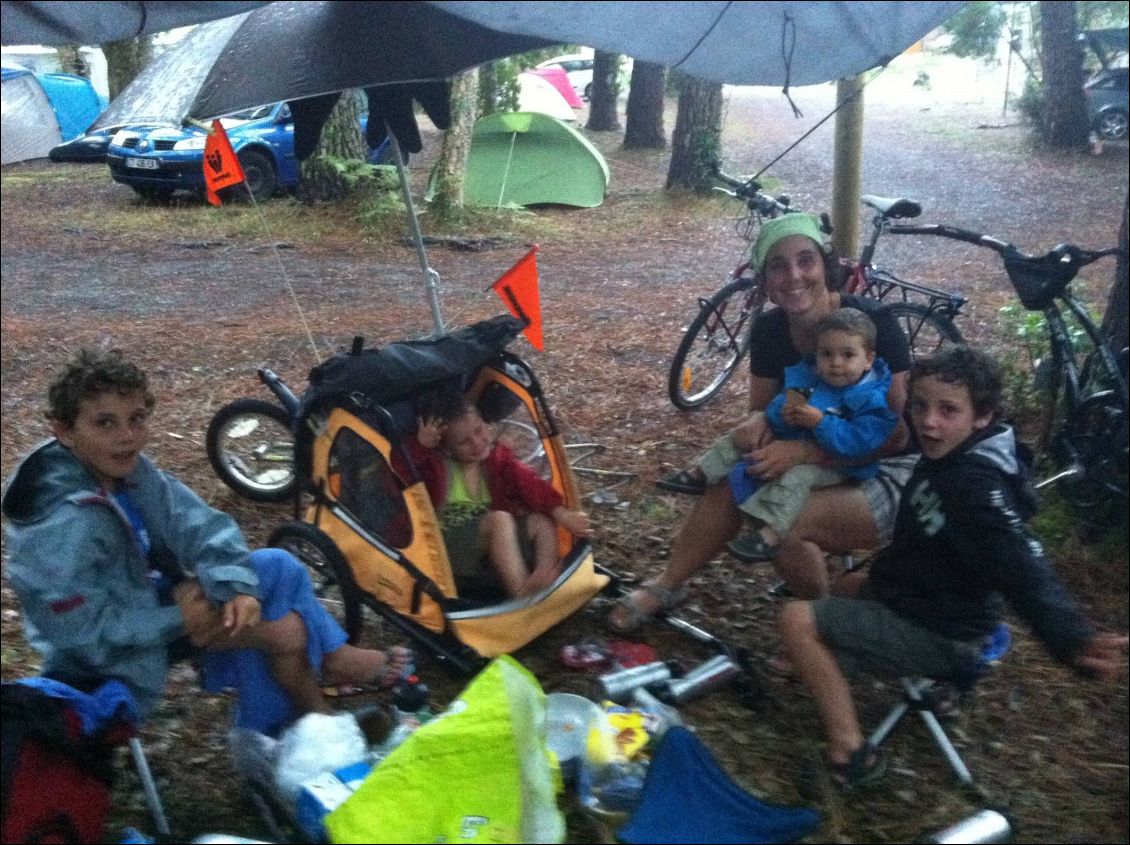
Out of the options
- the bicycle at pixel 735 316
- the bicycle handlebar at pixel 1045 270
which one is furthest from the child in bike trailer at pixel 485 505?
the bicycle at pixel 735 316

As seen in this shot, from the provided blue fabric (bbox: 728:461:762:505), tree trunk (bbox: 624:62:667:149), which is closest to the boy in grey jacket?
blue fabric (bbox: 728:461:762:505)

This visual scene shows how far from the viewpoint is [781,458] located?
3.28 m

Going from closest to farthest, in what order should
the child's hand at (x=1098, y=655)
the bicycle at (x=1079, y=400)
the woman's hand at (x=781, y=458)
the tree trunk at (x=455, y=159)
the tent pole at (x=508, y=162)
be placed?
the child's hand at (x=1098, y=655) → the woman's hand at (x=781, y=458) → the bicycle at (x=1079, y=400) → the tree trunk at (x=455, y=159) → the tent pole at (x=508, y=162)

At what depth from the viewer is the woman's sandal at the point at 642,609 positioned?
3.53 m

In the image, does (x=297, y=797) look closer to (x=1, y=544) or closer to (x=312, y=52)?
(x=312, y=52)

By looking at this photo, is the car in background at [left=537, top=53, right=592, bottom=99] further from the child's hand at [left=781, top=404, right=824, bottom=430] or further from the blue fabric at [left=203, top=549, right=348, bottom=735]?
the blue fabric at [left=203, top=549, right=348, bottom=735]

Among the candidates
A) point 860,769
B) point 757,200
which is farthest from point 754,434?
point 757,200

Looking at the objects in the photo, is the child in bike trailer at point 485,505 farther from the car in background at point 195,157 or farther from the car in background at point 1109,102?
the car in background at point 1109,102

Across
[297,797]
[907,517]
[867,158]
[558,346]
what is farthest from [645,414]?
[867,158]

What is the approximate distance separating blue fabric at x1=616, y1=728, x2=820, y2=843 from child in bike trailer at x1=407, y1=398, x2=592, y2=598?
0.90m

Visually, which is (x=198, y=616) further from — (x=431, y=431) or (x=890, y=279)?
(x=890, y=279)

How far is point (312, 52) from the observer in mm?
3498

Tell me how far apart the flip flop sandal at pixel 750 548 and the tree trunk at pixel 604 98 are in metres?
16.4

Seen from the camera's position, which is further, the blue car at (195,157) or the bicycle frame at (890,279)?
the blue car at (195,157)
